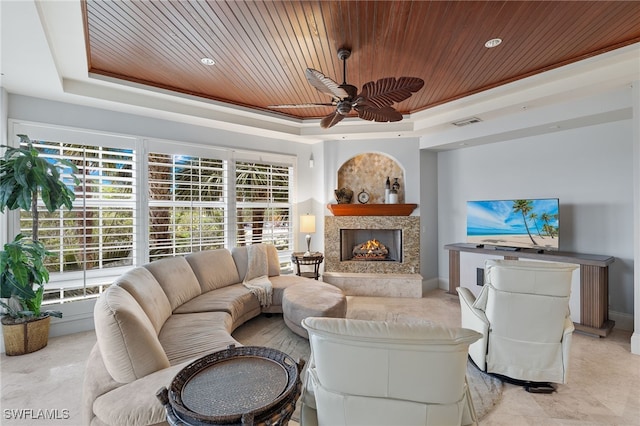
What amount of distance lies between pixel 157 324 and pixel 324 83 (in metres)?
2.45

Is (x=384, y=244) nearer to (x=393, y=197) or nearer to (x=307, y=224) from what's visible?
(x=393, y=197)

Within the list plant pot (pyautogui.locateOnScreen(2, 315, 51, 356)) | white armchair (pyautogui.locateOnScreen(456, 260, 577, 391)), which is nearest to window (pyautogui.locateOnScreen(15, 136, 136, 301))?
plant pot (pyautogui.locateOnScreen(2, 315, 51, 356))

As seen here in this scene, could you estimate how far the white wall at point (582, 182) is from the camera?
363 centimetres

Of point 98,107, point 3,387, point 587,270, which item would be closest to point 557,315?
point 587,270

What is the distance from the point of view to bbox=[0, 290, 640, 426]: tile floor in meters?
2.09

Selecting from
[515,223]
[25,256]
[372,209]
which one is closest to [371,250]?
[372,209]

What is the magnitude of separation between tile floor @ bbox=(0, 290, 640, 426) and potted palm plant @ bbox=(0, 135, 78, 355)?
0.71 ft

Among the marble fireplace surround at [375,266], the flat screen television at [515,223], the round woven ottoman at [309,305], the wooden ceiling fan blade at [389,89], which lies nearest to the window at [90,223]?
the round woven ottoman at [309,305]

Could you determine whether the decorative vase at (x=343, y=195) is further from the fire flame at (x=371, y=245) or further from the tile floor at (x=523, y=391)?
the tile floor at (x=523, y=391)

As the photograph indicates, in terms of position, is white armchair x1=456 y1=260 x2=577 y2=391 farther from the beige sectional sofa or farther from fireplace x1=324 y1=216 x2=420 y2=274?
fireplace x1=324 y1=216 x2=420 y2=274

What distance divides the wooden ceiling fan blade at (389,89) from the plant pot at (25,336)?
403cm

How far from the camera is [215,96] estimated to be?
3973mm

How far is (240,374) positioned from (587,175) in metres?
4.85

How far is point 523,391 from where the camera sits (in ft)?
7.89
